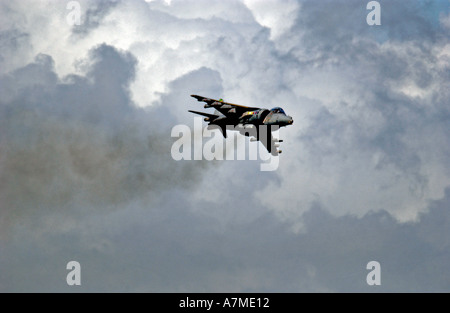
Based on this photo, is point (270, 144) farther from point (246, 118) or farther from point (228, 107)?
point (228, 107)

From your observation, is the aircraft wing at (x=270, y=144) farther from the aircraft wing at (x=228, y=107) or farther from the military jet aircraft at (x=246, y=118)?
the aircraft wing at (x=228, y=107)

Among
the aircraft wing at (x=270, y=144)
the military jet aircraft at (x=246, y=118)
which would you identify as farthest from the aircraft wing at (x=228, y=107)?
the aircraft wing at (x=270, y=144)

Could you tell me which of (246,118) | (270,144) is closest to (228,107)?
(246,118)

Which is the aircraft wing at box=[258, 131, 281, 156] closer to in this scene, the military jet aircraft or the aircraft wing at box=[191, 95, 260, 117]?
the military jet aircraft

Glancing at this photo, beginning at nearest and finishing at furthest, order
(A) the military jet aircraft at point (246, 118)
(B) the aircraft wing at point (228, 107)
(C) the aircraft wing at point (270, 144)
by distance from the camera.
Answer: (A) the military jet aircraft at point (246, 118)
(B) the aircraft wing at point (228, 107)
(C) the aircraft wing at point (270, 144)

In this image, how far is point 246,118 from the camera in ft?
368

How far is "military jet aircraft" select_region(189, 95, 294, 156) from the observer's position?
354 ft

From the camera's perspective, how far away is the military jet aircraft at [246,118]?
108000mm

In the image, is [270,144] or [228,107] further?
[270,144]
